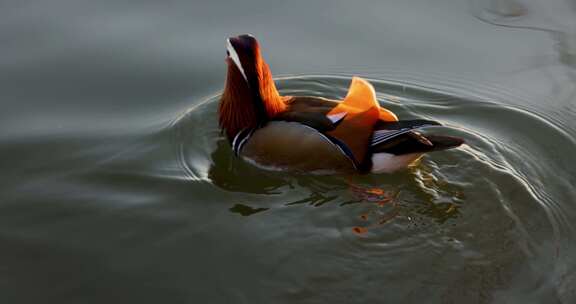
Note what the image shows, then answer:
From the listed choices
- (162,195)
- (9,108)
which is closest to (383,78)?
(162,195)

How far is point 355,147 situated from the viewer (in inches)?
208

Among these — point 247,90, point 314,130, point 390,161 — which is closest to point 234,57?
point 247,90

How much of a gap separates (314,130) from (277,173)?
0.44m

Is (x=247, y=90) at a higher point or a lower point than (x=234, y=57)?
lower

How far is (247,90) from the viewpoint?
18.4 ft

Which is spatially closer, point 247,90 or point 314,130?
point 314,130

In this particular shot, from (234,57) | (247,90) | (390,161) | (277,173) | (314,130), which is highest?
(234,57)

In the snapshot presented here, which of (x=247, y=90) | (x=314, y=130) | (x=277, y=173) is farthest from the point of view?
(x=247, y=90)

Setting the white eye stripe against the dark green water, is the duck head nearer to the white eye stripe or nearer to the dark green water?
the white eye stripe

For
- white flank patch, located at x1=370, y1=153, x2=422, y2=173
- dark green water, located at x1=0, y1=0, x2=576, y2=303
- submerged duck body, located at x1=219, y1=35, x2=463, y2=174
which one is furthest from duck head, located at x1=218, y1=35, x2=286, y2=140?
white flank patch, located at x1=370, y1=153, x2=422, y2=173

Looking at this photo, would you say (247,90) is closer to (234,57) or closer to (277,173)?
(234,57)

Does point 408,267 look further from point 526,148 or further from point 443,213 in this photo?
point 526,148

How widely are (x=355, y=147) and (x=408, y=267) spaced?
3.80 feet

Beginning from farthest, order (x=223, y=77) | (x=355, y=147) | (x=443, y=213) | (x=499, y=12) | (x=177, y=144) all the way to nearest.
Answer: (x=499, y=12) < (x=223, y=77) < (x=177, y=144) < (x=355, y=147) < (x=443, y=213)
